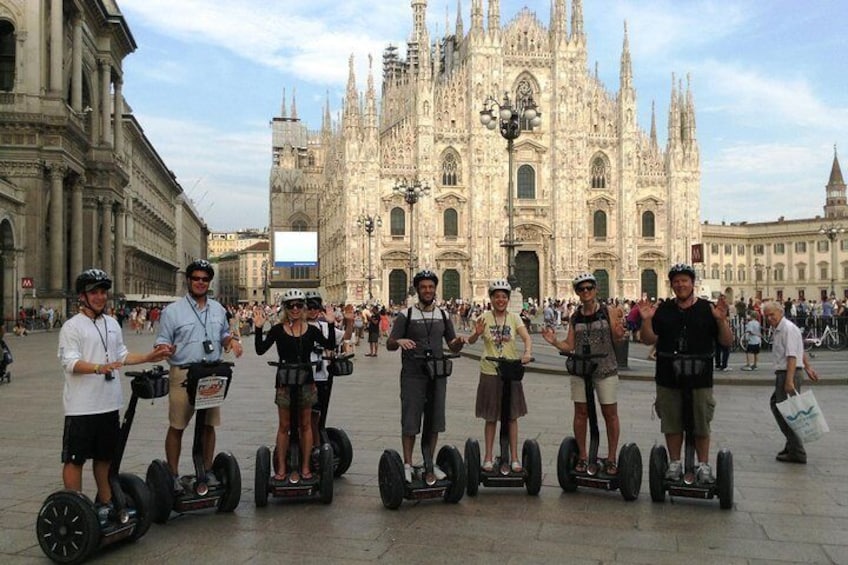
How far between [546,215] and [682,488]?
48957mm

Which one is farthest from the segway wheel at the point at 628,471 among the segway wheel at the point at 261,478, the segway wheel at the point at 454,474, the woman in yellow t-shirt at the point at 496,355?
the segway wheel at the point at 261,478

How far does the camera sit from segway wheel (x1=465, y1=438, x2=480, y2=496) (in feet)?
20.1

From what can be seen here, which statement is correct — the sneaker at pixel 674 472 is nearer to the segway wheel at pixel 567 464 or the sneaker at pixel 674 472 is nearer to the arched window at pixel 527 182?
the segway wheel at pixel 567 464

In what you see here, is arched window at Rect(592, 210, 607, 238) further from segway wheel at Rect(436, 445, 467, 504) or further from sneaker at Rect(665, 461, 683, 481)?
segway wheel at Rect(436, 445, 467, 504)

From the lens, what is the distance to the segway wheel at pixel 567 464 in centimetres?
623

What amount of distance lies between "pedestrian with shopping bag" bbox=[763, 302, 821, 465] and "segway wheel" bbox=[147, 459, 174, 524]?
5.53m

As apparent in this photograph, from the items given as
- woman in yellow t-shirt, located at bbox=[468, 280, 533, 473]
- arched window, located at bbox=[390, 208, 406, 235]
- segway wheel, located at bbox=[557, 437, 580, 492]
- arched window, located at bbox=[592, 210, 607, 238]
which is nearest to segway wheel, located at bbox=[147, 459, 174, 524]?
woman in yellow t-shirt, located at bbox=[468, 280, 533, 473]

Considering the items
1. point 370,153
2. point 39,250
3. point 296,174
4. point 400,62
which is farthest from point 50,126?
point 400,62

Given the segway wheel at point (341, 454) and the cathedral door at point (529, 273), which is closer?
the segway wheel at point (341, 454)

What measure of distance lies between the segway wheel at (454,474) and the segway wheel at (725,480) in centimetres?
188

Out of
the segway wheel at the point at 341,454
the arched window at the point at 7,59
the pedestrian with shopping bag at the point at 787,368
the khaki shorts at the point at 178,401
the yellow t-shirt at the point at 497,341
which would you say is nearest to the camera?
the khaki shorts at the point at 178,401

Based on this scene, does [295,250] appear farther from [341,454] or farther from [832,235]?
[341,454]

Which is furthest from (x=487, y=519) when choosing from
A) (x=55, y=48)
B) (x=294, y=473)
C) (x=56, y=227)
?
(x=55, y=48)

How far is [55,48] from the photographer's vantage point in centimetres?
→ 3144
